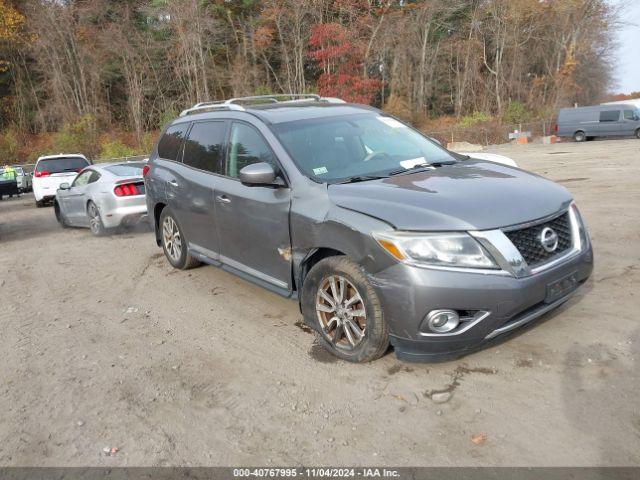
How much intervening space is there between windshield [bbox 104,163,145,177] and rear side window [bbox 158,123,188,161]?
11.0ft

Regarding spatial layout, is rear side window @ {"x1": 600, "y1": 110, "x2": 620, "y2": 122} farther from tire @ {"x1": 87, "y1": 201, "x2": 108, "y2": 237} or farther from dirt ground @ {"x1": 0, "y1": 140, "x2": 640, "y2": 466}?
tire @ {"x1": 87, "y1": 201, "x2": 108, "y2": 237}

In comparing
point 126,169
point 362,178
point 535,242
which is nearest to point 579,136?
point 126,169

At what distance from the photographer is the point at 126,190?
31.0ft

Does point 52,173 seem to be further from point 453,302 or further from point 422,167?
point 453,302

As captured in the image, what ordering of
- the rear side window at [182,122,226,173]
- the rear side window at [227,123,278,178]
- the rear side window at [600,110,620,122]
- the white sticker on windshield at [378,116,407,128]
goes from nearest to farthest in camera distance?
the rear side window at [227,123,278,178] < the white sticker on windshield at [378,116,407,128] < the rear side window at [182,122,226,173] < the rear side window at [600,110,620,122]

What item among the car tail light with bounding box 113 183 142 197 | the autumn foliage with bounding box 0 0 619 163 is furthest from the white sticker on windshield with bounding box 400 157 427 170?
the autumn foliage with bounding box 0 0 619 163

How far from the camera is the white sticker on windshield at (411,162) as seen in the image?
445 centimetres

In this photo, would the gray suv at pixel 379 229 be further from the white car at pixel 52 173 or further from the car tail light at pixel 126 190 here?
the white car at pixel 52 173

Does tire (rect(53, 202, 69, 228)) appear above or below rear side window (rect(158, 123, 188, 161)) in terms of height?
below

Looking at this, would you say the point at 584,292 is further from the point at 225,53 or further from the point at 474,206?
the point at 225,53

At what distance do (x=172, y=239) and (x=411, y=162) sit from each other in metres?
3.24

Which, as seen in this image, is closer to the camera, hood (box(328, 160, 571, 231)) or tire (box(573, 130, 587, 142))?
hood (box(328, 160, 571, 231))

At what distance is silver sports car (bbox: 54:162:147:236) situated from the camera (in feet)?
30.8

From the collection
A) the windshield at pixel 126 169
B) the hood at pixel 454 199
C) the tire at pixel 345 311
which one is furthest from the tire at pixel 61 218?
the hood at pixel 454 199
